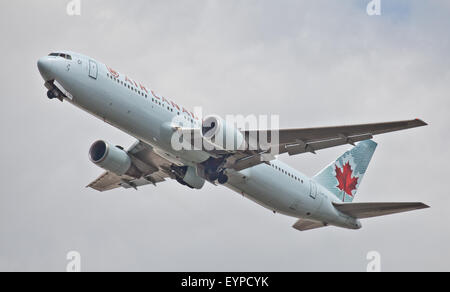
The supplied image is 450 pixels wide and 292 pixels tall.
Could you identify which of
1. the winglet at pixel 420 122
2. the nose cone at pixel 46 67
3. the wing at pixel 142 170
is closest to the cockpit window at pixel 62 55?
the nose cone at pixel 46 67

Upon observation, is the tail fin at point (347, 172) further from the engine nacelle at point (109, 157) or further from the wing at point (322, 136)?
the engine nacelle at point (109, 157)

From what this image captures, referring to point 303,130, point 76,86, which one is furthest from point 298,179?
point 76,86

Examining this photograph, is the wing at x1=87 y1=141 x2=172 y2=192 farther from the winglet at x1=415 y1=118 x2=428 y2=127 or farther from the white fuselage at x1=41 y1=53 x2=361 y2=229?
the winglet at x1=415 y1=118 x2=428 y2=127

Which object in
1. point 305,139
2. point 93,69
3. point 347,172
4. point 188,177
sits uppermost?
point 93,69

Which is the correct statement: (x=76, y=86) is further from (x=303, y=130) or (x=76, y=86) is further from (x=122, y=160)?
(x=303, y=130)

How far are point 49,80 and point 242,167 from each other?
35.3ft

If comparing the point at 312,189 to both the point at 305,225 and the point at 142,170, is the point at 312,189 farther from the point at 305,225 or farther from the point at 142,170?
the point at 142,170

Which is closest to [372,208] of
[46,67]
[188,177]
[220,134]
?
[188,177]

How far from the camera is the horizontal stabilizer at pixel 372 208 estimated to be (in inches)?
1471

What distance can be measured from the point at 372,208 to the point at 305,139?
7870 millimetres

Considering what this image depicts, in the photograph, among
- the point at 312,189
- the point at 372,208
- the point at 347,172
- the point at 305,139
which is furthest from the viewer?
the point at 347,172

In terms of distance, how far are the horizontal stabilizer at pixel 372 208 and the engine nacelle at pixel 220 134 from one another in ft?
32.5

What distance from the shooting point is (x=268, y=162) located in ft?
121

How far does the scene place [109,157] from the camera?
3844cm
